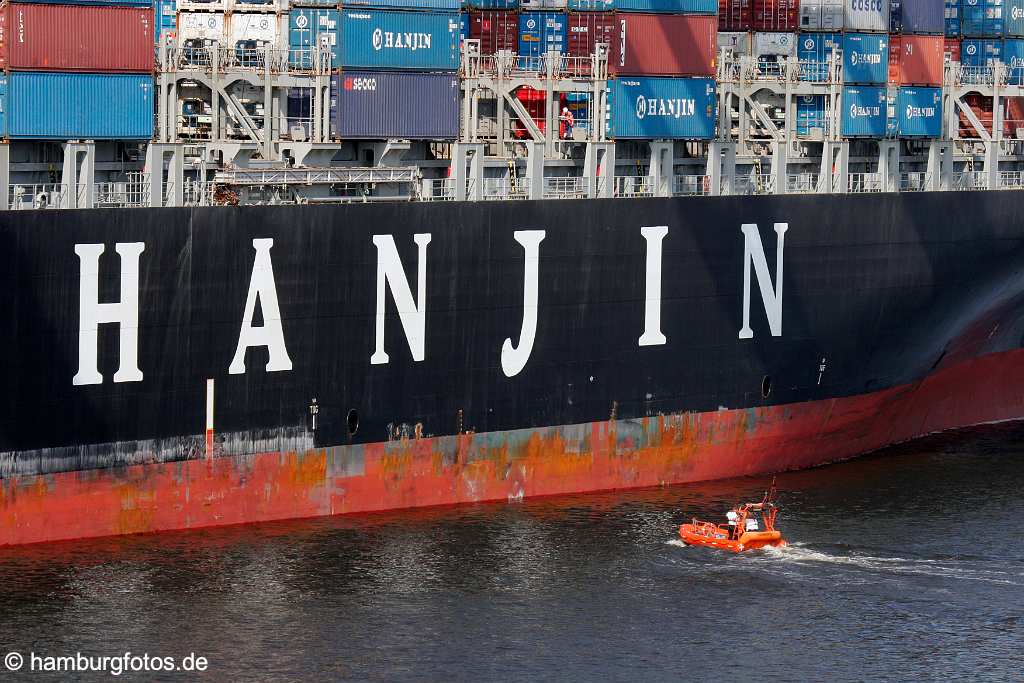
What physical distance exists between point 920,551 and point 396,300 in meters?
12.6

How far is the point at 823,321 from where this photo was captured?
47125 millimetres

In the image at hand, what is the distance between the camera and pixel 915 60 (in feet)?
172

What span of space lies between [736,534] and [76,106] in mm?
16338

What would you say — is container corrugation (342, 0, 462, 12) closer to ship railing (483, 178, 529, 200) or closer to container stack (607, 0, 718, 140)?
ship railing (483, 178, 529, 200)

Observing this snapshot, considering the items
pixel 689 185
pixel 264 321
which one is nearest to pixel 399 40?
pixel 264 321

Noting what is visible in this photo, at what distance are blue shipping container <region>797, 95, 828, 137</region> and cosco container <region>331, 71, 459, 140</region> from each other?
46.6ft

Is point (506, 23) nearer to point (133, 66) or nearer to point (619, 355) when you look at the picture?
point (619, 355)

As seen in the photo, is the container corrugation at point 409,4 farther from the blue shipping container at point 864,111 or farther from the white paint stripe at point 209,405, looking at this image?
the blue shipping container at point 864,111

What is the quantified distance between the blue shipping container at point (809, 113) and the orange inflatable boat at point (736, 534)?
1672cm

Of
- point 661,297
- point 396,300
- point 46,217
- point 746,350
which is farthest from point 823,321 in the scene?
point 46,217

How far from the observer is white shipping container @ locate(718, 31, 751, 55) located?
168ft

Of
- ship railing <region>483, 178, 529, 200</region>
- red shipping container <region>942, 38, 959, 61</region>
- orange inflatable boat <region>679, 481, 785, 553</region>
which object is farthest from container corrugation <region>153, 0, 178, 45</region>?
red shipping container <region>942, 38, 959, 61</region>

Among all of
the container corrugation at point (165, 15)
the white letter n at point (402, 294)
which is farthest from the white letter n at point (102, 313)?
the container corrugation at point (165, 15)

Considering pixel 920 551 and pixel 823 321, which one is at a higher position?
pixel 823 321
